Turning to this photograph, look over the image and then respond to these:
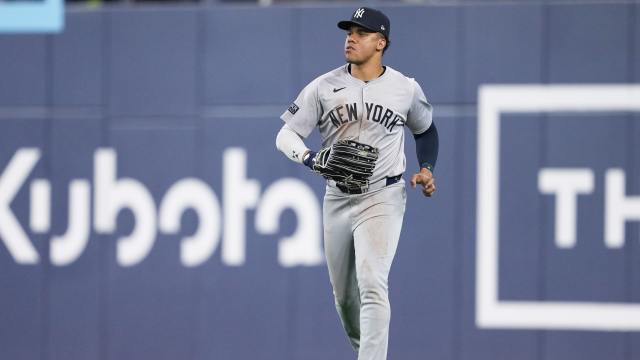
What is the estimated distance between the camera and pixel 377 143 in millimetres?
5773

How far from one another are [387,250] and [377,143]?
54cm

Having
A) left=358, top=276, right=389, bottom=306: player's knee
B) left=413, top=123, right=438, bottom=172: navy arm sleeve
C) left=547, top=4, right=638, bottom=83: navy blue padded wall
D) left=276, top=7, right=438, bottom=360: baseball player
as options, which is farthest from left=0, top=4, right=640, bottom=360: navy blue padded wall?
left=358, top=276, right=389, bottom=306: player's knee

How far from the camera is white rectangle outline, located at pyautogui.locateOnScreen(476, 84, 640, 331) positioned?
287 inches

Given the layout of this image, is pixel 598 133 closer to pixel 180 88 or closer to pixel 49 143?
pixel 180 88

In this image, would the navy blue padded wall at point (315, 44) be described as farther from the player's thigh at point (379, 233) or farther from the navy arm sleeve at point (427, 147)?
the player's thigh at point (379, 233)

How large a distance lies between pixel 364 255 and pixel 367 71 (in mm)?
940

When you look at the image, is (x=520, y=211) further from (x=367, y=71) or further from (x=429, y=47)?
(x=367, y=71)

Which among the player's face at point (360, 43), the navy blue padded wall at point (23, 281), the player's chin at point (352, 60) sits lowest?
the navy blue padded wall at point (23, 281)

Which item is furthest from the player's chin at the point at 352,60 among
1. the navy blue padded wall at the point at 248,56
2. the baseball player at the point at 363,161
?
the navy blue padded wall at the point at 248,56

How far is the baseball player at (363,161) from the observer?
220 inches

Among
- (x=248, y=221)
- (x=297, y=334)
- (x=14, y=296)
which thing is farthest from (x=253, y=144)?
(x=14, y=296)

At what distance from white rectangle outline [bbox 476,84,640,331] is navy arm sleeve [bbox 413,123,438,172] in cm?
137

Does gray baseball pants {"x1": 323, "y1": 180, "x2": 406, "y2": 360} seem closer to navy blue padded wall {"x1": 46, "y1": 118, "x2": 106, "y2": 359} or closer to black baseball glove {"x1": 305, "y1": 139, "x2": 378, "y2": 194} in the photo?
black baseball glove {"x1": 305, "y1": 139, "x2": 378, "y2": 194}

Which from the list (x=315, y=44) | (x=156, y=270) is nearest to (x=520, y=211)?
(x=315, y=44)
